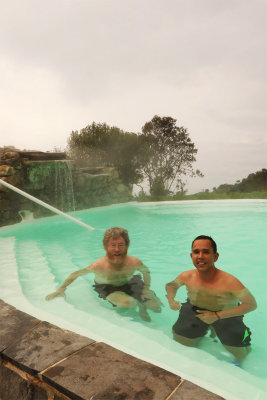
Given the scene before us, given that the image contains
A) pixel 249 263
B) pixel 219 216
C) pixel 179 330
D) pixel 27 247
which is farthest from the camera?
pixel 219 216

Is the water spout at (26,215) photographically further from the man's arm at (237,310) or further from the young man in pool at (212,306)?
the man's arm at (237,310)

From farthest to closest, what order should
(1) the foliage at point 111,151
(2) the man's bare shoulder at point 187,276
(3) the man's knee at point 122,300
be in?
(1) the foliage at point 111,151, (3) the man's knee at point 122,300, (2) the man's bare shoulder at point 187,276

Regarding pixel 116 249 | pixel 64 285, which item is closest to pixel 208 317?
pixel 116 249

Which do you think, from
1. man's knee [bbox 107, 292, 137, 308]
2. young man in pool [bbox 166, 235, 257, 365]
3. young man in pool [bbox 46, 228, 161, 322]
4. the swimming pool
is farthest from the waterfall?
young man in pool [bbox 166, 235, 257, 365]

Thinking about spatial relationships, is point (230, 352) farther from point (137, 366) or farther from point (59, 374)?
point (59, 374)

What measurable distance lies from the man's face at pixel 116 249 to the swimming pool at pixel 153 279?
0.51 m

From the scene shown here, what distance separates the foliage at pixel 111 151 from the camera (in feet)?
69.6

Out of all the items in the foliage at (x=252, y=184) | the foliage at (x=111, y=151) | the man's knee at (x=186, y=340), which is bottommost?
the man's knee at (x=186, y=340)

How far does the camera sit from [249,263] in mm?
5230

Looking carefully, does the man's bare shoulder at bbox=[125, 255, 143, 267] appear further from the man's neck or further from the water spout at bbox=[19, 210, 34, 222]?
the water spout at bbox=[19, 210, 34, 222]

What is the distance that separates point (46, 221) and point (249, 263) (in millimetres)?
7728

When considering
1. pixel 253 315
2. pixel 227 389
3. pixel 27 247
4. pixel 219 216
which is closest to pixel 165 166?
pixel 219 216

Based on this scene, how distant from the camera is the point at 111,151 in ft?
70.0

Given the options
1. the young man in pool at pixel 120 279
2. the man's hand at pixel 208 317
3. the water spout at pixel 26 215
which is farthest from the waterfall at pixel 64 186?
the man's hand at pixel 208 317
